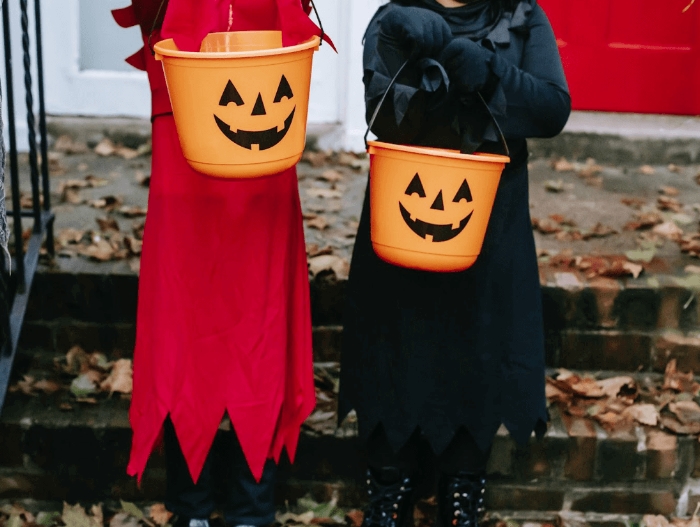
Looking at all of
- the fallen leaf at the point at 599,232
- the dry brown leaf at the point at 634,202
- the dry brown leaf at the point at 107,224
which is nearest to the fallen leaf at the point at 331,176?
the dry brown leaf at the point at 107,224

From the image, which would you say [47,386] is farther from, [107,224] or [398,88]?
[398,88]

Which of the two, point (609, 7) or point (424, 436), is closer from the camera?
point (424, 436)

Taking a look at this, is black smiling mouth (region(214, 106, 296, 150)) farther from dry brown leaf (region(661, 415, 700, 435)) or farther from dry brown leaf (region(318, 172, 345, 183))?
dry brown leaf (region(318, 172, 345, 183))

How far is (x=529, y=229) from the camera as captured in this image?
248 cm

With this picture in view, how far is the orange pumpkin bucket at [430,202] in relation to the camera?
2.08 m

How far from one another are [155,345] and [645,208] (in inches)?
102

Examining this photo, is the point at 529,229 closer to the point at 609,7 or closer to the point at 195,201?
the point at 195,201

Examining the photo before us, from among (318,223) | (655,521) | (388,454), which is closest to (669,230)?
(655,521)

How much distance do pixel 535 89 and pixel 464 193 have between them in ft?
1.12

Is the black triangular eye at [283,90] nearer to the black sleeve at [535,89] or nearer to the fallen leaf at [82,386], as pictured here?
the black sleeve at [535,89]

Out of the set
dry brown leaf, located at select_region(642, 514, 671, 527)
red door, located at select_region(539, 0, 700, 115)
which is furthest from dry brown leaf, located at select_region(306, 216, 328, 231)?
red door, located at select_region(539, 0, 700, 115)

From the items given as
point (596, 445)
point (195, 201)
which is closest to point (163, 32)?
point (195, 201)

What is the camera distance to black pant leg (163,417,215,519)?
254 cm

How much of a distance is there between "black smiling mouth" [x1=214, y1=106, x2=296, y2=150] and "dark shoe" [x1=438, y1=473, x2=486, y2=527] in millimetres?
1164
